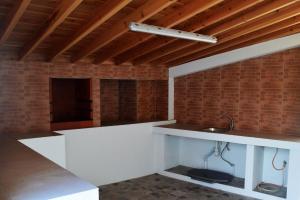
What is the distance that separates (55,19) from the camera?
3586 millimetres

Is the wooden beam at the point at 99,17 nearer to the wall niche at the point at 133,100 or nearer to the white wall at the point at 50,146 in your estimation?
the white wall at the point at 50,146

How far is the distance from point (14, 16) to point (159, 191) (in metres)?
4.24

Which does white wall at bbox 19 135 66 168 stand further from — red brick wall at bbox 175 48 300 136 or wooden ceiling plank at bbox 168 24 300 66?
wooden ceiling plank at bbox 168 24 300 66

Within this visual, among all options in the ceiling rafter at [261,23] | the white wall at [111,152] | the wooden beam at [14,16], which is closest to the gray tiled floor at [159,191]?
the white wall at [111,152]

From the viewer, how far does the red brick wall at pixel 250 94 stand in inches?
221

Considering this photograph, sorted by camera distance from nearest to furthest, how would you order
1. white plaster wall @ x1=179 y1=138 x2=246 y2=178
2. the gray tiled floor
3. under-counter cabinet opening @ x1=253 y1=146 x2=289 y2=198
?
the gray tiled floor → under-counter cabinet opening @ x1=253 y1=146 x2=289 y2=198 → white plaster wall @ x1=179 y1=138 x2=246 y2=178

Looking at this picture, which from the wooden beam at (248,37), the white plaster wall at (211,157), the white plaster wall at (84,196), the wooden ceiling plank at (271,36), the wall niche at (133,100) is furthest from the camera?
the wall niche at (133,100)

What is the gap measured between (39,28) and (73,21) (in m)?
0.53

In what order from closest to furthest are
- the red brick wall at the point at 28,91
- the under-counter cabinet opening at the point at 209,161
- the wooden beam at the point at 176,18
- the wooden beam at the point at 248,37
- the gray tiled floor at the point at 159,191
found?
the wooden beam at the point at 176,18 < the wooden beam at the point at 248,37 < the red brick wall at the point at 28,91 < the gray tiled floor at the point at 159,191 < the under-counter cabinet opening at the point at 209,161

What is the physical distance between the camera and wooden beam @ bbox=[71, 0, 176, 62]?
3547mm

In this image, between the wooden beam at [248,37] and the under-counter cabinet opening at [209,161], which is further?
the under-counter cabinet opening at [209,161]

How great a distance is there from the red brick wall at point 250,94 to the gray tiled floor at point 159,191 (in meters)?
1.60

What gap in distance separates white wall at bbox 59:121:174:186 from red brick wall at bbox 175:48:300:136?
135cm

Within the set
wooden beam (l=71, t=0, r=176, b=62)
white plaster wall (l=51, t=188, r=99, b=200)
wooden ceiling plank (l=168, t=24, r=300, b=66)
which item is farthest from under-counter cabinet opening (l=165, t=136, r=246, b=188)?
white plaster wall (l=51, t=188, r=99, b=200)
